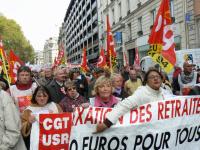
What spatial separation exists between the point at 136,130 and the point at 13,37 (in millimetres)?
68733

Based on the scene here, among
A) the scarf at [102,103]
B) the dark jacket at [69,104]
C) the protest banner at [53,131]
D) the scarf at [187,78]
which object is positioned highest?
the scarf at [187,78]

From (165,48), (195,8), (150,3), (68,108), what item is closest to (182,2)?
(195,8)

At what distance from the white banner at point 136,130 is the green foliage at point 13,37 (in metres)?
63.7

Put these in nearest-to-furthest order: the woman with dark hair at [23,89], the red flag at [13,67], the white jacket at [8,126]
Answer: the white jacket at [8,126] → the woman with dark hair at [23,89] → the red flag at [13,67]

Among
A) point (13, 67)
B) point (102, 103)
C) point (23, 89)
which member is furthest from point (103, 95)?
point (13, 67)

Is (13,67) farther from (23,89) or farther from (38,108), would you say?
(38,108)

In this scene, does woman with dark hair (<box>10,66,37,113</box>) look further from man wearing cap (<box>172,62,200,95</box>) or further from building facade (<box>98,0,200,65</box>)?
building facade (<box>98,0,200,65</box>)

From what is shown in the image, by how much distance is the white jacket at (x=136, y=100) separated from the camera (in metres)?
4.62

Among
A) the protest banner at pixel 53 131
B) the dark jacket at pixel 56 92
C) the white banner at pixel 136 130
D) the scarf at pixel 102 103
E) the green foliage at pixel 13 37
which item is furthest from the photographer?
the green foliage at pixel 13 37

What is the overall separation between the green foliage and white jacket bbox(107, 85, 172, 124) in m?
63.9

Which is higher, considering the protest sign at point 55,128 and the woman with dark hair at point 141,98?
the woman with dark hair at point 141,98

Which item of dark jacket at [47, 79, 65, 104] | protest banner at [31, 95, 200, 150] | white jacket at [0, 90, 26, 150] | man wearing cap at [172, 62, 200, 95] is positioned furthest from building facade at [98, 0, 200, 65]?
white jacket at [0, 90, 26, 150]

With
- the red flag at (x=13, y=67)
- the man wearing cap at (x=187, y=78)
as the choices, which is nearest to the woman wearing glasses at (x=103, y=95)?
the man wearing cap at (x=187, y=78)

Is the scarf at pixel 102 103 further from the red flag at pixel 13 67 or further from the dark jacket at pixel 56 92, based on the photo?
the red flag at pixel 13 67
